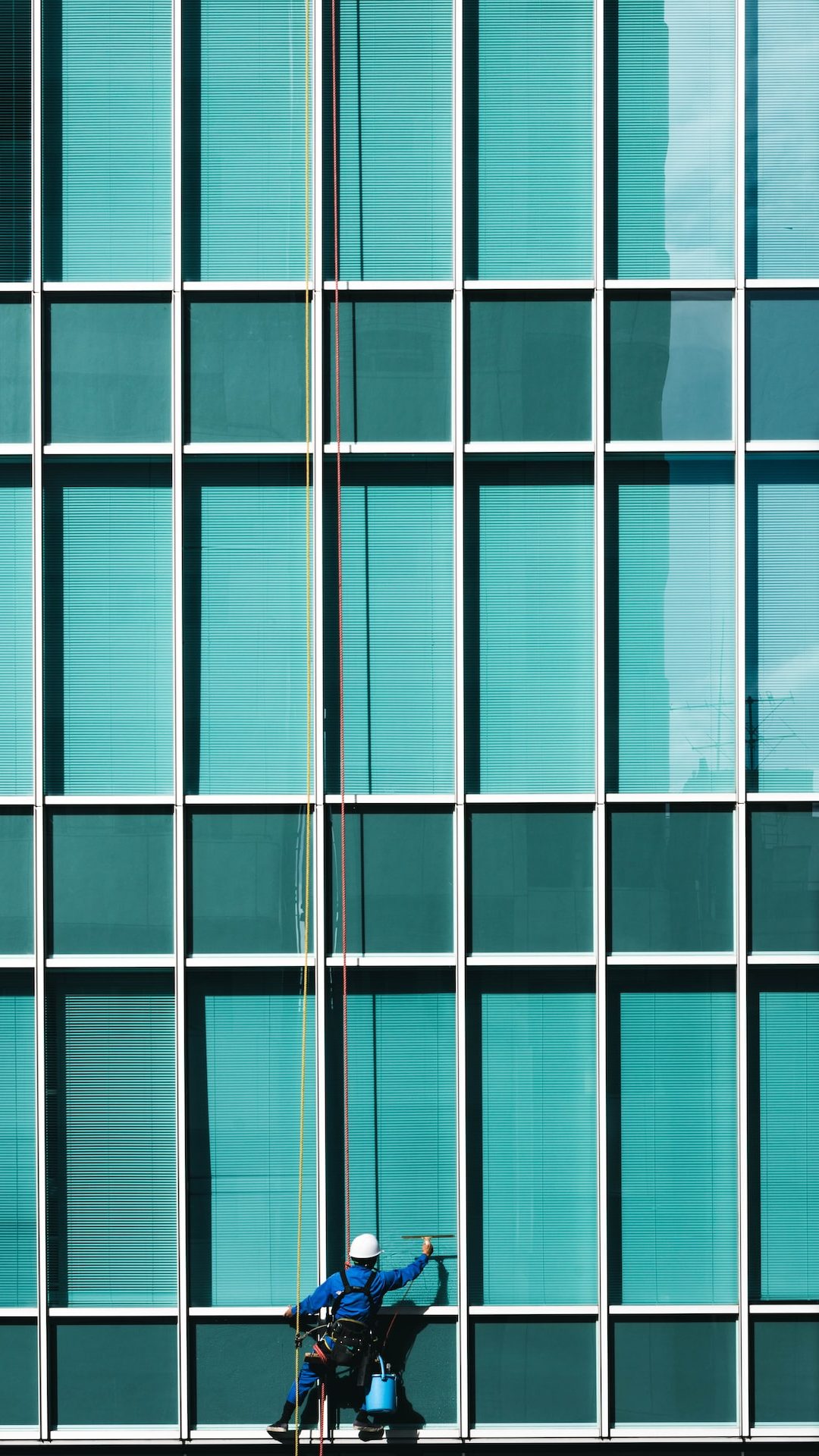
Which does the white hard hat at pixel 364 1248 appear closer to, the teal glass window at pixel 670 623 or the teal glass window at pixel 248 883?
the teal glass window at pixel 248 883

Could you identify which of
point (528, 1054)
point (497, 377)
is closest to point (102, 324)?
point (497, 377)

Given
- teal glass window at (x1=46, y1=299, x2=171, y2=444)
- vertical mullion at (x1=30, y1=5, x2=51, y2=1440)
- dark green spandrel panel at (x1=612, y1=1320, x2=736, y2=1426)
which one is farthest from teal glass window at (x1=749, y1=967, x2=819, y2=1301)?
teal glass window at (x1=46, y1=299, x2=171, y2=444)

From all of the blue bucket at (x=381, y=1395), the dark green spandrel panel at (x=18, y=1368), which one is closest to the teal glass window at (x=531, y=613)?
A: the blue bucket at (x=381, y=1395)

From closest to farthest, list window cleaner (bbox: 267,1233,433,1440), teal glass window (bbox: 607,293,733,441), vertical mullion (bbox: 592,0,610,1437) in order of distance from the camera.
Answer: window cleaner (bbox: 267,1233,433,1440) → vertical mullion (bbox: 592,0,610,1437) → teal glass window (bbox: 607,293,733,441)

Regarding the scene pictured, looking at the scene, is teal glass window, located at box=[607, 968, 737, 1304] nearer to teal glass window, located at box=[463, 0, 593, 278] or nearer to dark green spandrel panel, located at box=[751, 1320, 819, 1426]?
dark green spandrel panel, located at box=[751, 1320, 819, 1426]

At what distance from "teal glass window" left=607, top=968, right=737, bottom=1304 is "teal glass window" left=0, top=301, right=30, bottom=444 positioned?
5.27 metres

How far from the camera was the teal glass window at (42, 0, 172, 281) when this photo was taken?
8.66m

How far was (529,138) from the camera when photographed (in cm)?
865

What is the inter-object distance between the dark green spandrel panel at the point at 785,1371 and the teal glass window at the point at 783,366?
Answer: 5686 mm

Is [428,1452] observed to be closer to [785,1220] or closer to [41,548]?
[785,1220]

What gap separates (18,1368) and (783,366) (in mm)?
8025

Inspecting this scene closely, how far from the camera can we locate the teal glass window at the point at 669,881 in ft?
28.2

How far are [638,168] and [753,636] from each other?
308cm

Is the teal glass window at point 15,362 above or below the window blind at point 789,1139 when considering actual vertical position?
above
